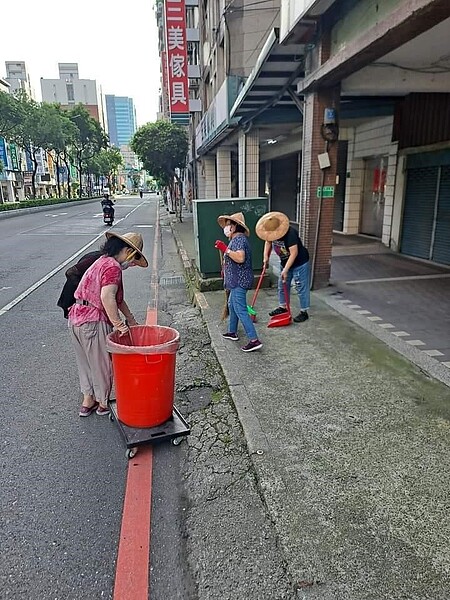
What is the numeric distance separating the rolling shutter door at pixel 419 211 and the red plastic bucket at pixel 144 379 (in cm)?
879

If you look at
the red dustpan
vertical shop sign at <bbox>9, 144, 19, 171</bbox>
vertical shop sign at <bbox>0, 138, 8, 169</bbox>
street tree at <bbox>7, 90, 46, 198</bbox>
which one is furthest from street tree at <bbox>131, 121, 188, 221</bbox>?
vertical shop sign at <bbox>9, 144, 19, 171</bbox>

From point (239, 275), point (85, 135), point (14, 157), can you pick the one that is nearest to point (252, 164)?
point (239, 275)

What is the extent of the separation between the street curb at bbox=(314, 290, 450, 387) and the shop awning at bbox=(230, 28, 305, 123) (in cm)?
414

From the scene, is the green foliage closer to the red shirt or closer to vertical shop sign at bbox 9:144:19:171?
the red shirt

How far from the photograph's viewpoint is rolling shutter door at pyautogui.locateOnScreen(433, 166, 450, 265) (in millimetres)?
→ 9406

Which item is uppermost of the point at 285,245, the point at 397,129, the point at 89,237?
the point at 397,129

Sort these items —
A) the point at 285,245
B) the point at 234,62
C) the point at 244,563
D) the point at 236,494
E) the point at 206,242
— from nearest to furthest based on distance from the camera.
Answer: the point at 244,563
the point at 236,494
the point at 285,245
the point at 206,242
the point at 234,62

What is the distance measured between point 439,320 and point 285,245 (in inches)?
94.2

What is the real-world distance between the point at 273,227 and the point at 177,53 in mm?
18905

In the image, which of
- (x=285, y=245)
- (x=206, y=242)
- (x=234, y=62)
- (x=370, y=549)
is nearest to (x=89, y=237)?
(x=234, y=62)

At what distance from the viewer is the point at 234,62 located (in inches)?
512

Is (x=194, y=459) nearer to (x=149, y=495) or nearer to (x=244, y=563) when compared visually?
(x=149, y=495)

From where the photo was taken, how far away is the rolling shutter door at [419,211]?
10008mm

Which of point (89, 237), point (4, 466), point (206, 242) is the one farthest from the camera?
point (89, 237)
